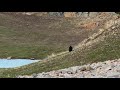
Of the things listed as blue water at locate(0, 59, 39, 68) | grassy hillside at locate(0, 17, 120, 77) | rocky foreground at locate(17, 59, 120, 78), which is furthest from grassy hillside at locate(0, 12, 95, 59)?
rocky foreground at locate(17, 59, 120, 78)

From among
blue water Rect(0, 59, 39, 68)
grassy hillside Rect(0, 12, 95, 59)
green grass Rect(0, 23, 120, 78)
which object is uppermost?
grassy hillside Rect(0, 12, 95, 59)

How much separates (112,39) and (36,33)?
223 ft

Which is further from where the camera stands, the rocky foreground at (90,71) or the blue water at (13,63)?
the blue water at (13,63)

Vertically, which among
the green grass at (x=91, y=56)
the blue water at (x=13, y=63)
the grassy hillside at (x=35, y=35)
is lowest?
the green grass at (x=91, y=56)

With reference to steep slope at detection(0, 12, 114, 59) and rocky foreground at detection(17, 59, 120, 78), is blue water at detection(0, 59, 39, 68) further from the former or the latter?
rocky foreground at detection(17, 59, 120, 78)

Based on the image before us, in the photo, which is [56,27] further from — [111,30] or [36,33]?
[111,30]

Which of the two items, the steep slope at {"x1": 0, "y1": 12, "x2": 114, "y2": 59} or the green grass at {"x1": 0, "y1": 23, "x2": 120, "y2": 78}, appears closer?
the green grass at {"x1": 0, "y1": 23, "x2": 120, "y2": 78}

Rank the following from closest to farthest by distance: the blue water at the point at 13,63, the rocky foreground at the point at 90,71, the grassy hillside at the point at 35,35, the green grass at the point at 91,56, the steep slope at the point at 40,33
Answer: the rocky foreground at the point at 90,71 < the green grass at the point at 91,56 < the blue water at the point at 13,63 < the grassy hillside at the point at 35,35 < the steep slope at the point at 40,33

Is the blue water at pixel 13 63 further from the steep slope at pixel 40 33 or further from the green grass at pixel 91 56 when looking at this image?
the green grass at pixel 91 56

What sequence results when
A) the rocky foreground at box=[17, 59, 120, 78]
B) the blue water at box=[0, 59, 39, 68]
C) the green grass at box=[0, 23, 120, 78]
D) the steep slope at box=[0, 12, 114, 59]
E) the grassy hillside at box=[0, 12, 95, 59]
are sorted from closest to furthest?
the rocky foreground at box=[17, 59, 120, 78] → the green grass at box=[0, 23, 120, 78] → the blue water at box=[0, 59, 39, 68] → the grassy hillside at box=[0, 12, 95, 59] → the steep slope at box=[0, 12, 114, 59]

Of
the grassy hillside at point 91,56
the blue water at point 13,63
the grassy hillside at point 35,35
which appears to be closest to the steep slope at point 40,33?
the grassy hillside at point 35,35

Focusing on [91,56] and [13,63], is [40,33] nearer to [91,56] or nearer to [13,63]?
[13,63]

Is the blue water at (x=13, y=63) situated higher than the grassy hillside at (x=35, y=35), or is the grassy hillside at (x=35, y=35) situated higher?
the grassy hillside at (x=35, y=35)

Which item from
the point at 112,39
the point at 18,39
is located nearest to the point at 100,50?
the point at 112,39
